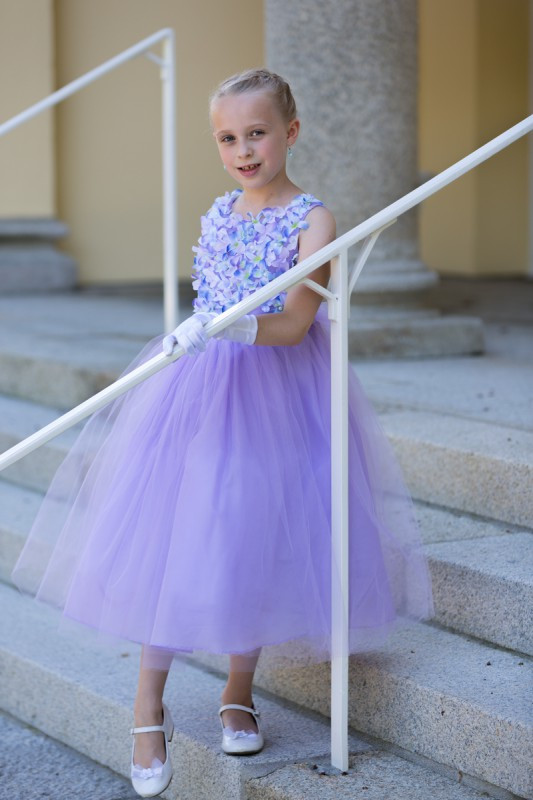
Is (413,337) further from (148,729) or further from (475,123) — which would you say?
(475,123)

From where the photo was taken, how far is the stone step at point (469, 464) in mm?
2859

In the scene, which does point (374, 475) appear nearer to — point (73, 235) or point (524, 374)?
point (524, 374)

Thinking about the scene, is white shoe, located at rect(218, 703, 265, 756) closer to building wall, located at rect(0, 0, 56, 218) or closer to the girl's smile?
the girl's smile

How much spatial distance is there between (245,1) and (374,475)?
596 centimetres

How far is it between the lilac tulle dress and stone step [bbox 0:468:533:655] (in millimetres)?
127

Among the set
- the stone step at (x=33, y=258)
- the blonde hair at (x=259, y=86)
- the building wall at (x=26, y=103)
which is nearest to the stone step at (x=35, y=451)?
the blonde hair at (x=259, y=86)

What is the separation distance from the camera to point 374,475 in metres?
2.45

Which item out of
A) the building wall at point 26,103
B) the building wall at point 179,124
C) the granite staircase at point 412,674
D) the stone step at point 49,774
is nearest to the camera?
the granite staircase at point 412,674

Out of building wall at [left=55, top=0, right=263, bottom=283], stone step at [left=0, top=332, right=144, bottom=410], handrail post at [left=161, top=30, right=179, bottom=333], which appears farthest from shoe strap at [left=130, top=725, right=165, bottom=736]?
building wall at [left=55, top=0, right=263, bottom=283]

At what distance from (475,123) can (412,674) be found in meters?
6.32

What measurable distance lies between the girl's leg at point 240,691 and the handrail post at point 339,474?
23cm

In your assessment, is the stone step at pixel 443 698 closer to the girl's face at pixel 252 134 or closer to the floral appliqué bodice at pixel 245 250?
the floral appliqué bodice at pixel 245 250

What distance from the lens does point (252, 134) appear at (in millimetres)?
2334

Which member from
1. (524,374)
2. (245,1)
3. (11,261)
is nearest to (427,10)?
(245,1)
